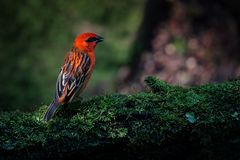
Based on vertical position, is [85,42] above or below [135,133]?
above

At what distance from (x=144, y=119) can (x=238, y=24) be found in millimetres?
8131

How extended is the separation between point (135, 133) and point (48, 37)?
33.5 feet

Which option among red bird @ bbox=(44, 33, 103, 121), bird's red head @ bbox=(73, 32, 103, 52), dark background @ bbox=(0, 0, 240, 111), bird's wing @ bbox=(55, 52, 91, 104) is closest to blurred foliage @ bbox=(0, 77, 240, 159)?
red bird @ bbox=(44, 33, 103, 121)

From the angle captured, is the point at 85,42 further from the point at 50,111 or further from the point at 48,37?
the point at 48,37

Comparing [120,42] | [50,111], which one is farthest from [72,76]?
[120,42]

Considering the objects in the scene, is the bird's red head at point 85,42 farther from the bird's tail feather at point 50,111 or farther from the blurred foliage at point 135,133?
the blurred foliage at point 135,133

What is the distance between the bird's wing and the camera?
5.78 meters

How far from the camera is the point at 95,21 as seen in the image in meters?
15.0

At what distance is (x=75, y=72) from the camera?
6.29 meters

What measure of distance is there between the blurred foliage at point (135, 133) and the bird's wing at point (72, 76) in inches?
29.7

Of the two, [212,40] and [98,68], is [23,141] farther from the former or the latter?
[98,68]

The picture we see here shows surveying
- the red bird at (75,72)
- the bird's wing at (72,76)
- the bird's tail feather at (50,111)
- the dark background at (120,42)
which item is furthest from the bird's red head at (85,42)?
the dark background at (120,42)

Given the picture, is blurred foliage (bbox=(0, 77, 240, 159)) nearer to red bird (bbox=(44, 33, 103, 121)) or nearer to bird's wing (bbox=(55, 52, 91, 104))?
red bird (bbox=(44, 33, 103, 121))

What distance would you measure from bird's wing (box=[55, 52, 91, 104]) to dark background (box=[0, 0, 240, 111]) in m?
3.88
